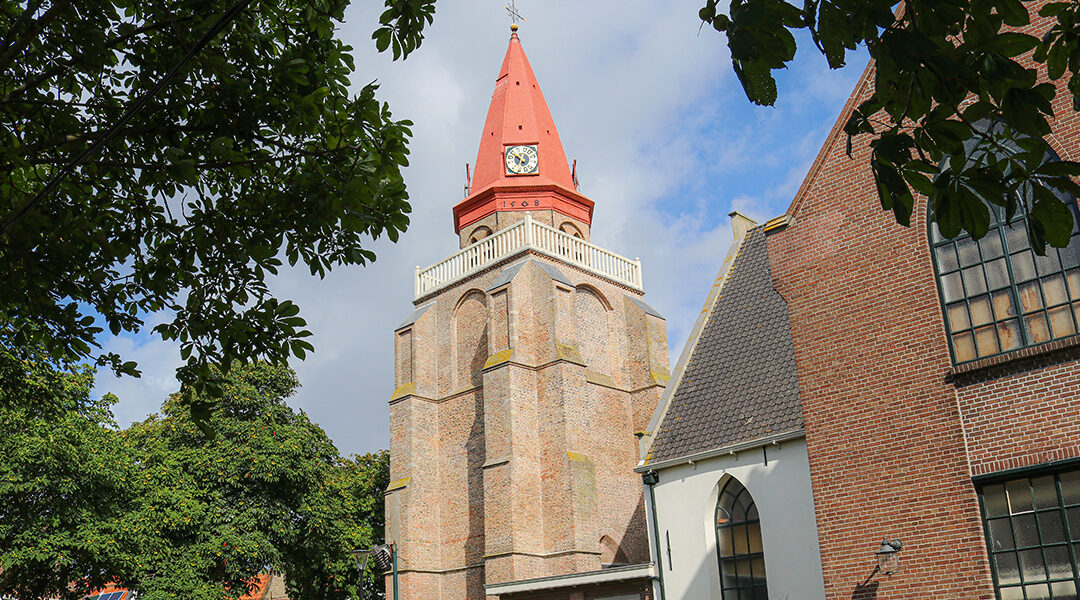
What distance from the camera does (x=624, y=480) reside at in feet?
106

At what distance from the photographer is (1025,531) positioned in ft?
34.6

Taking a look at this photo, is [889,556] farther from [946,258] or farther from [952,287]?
[946,258]

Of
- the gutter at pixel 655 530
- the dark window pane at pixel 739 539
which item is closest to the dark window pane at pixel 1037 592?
the dark window pane at pixel 739 539

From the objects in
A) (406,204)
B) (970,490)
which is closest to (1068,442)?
(970,490)

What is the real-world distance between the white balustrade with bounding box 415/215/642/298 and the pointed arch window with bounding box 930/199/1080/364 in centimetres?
2195

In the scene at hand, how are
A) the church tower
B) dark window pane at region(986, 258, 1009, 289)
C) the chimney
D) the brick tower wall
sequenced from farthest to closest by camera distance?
the church tower, the brick tower wall, the chimney, dark window pane at region(986, 258, 1009, 289)

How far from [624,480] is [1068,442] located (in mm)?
22781

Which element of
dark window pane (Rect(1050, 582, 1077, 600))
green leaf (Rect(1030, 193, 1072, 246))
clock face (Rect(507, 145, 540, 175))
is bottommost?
dark window pane (Rect(1050, 582, 1077, 600))

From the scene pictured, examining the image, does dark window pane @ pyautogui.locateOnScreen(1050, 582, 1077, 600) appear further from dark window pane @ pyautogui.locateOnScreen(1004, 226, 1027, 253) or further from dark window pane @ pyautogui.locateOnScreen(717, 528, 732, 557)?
dark window pane @ pyautogui.locateOnScreen(717, 528, 732, 557)

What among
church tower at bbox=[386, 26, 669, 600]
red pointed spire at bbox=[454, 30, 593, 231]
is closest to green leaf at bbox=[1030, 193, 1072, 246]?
church tower at bbox=[386, 26, 669, 600]

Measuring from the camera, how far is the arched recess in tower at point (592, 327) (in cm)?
3331

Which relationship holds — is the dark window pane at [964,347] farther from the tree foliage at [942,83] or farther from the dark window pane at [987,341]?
the tree foliage at [942,83]

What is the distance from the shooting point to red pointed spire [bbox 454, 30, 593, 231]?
3700 centimetres

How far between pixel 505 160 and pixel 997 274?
2788cm
